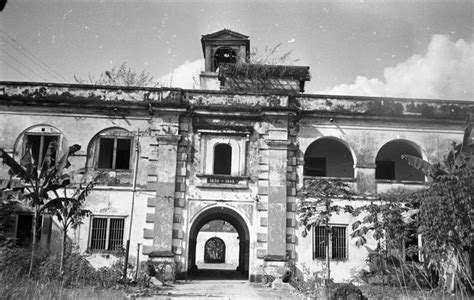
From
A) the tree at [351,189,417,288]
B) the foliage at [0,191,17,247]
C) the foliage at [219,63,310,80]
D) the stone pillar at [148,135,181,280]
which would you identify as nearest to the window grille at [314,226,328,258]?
the tree at [351,189,417,288]

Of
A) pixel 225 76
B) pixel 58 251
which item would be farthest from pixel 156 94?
pixel 58 251

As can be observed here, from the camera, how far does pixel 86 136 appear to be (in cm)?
1894

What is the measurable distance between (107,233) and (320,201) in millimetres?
8007

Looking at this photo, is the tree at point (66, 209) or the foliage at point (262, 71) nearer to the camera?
the tree at point (66, 209)

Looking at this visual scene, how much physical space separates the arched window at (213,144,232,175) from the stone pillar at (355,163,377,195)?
5264mm

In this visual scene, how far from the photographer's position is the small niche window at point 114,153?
19.0 m

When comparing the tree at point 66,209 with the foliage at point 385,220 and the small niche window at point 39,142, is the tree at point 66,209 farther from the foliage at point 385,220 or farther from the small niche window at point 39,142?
the foliage at point 385,220

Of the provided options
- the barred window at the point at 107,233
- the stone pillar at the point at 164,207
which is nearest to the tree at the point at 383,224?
the stone pillar at the point at 164,207

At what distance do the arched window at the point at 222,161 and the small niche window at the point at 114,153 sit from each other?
3614 mm

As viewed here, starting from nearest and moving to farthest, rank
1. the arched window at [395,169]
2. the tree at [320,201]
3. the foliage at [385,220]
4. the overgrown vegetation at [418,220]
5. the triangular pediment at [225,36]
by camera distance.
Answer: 1. the overgrown vegetation at [418,220]
2. the foliage at [385,220]
3. the tree at [320,201]
4. the arched window at [395,169]
5. the triangular pediment at [225,36]

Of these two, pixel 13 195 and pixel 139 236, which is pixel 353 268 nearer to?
pixel 139 236

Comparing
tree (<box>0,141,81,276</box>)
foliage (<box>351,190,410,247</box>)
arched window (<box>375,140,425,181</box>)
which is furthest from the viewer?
arched window (<box>375,140,425,181</box>)

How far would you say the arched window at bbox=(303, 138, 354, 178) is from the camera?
21172 mm

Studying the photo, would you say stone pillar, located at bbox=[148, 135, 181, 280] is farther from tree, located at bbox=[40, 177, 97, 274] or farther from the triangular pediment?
the triangular pediment
